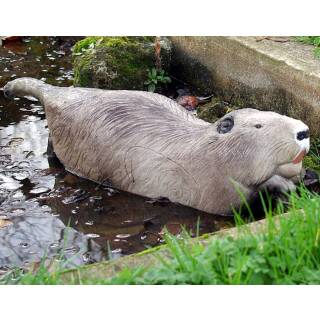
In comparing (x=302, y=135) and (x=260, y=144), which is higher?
(x=302, y=135)

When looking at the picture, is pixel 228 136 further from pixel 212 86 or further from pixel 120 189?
pixel 212 86

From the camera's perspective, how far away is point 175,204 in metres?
5.28

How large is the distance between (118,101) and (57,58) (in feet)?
8.03

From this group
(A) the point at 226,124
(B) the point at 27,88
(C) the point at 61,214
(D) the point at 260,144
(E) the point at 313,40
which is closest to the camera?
(D) the point at 260,144

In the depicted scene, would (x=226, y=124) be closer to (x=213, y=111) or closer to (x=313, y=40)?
(x=213, y=111)

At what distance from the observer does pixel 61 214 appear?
5242mm

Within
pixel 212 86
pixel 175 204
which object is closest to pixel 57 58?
pixel 212 86

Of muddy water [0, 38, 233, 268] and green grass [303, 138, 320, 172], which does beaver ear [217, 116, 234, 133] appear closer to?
muddy water [0, 38, 233, 268]

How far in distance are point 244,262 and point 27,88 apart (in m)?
3.36

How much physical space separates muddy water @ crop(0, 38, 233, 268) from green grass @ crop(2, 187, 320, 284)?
81 cm

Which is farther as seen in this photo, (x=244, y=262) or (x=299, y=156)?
(x=299, y=156)

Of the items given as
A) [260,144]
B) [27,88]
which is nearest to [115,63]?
[27,88]

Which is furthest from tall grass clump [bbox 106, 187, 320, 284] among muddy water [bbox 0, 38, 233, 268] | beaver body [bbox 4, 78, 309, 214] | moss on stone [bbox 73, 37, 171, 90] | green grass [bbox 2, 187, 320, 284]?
moss on stone [bbox 73, 37, 171, 90]
